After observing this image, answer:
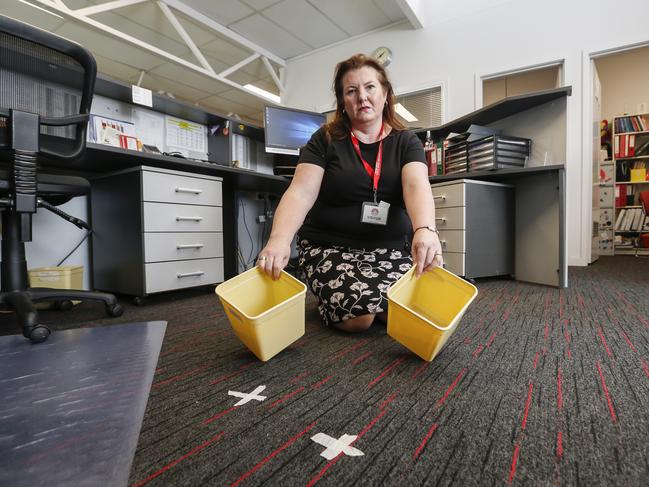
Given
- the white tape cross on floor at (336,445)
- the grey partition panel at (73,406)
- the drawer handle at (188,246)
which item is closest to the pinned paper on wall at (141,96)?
the drawer handle at (188,246)

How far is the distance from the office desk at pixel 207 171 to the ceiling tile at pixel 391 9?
218cm

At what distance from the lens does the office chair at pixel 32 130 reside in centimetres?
99

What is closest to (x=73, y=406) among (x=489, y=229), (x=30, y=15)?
(x=489, y=229)

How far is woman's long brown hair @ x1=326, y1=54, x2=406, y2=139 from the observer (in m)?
1.10

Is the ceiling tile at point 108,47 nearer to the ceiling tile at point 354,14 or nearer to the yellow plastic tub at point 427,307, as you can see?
Answer: the ceiling tile at point 354,14

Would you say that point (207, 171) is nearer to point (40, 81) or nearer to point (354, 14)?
point (40, 81)

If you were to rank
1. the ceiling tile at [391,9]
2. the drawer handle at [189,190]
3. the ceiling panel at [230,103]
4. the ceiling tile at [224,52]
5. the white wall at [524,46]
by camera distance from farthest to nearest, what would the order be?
the ceiling panel at [230,103] → the ceiling tile at [224,52] → the ceiling tile at [391,9] → the white wall at [524,46] → the drawer handle at [189,190]

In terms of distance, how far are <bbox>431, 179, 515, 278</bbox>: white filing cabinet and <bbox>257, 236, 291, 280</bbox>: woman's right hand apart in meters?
1.35

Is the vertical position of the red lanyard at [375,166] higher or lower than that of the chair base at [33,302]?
higher

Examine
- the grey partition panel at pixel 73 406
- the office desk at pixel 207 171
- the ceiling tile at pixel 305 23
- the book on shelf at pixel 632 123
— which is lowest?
the grey partition panel at pixel 73 406

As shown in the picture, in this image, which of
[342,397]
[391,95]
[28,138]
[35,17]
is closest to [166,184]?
[28,138]

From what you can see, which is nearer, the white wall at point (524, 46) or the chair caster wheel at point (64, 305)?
the chair caster wheel at point (64, 305)

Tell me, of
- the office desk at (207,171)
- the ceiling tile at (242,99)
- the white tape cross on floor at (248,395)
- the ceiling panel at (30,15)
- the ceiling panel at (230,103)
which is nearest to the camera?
the white tape cross on floor at (248,395)

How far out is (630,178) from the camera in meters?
4.27
